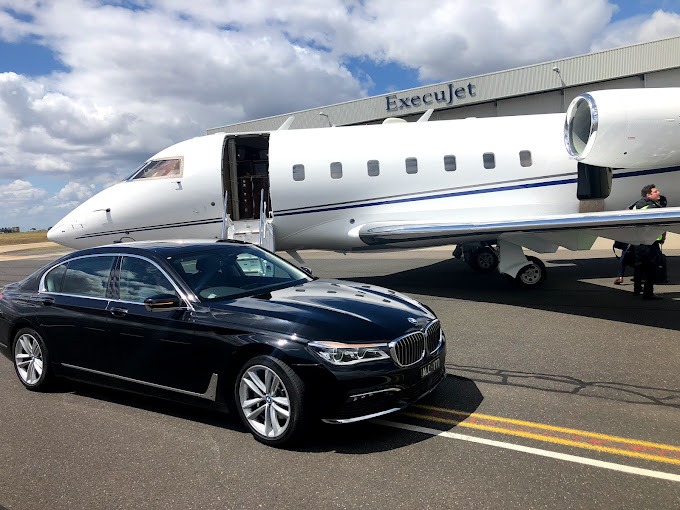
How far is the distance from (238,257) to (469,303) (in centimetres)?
523

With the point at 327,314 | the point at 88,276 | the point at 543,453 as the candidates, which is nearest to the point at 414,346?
the point at 327,314

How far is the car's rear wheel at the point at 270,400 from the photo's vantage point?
382 cm

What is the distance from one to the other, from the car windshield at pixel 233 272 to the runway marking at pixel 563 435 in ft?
5.79

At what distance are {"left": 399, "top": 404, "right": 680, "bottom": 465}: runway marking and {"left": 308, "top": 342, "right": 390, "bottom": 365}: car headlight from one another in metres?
0.90

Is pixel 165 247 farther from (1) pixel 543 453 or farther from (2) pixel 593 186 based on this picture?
(2) pixel 593 186

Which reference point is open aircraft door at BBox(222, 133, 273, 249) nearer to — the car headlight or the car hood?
the car hood

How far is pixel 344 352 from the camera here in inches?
150

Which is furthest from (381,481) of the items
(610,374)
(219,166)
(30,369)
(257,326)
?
(219,166)

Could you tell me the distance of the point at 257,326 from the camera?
4.08 m

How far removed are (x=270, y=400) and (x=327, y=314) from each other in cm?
77

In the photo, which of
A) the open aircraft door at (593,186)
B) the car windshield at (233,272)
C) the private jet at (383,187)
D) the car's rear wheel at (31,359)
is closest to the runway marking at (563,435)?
the car windshield at (233,272)

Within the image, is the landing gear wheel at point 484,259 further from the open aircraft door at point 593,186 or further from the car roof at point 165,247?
the car roof at point 165,247

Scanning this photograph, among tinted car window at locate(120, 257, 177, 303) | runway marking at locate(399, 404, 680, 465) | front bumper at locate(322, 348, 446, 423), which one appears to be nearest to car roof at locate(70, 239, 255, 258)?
tinted car window at locate(120, 257, 177, 303)

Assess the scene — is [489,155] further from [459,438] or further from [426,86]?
[426,86]
